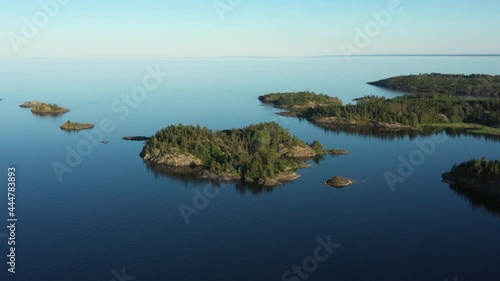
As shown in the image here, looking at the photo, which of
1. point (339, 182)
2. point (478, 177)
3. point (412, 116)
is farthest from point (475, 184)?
point (412, 116)

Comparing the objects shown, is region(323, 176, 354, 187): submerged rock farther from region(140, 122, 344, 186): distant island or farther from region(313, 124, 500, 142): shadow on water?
region(313, 124, 500, 142): shadow on water

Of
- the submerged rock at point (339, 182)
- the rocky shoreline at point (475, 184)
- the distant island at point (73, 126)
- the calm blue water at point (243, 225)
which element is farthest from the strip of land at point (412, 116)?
the distant island at point (73, 126)

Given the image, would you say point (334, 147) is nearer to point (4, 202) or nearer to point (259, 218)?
point (259, 218)

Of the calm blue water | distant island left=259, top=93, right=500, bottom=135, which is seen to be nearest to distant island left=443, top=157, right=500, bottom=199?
the calm blue water

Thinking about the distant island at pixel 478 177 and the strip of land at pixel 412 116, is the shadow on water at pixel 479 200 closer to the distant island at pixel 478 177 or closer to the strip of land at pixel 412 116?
the distant island at pixel 478 177

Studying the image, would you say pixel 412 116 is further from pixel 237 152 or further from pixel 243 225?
pixel 243 225

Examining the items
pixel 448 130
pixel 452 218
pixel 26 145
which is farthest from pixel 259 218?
pixel 448 130
